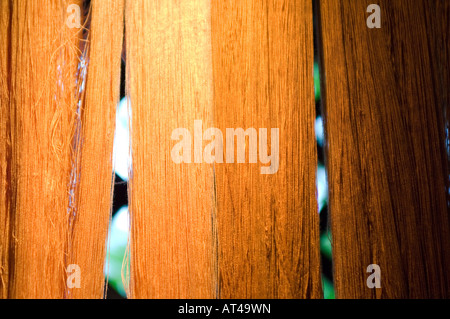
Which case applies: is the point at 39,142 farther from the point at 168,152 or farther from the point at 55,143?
the point at 168,152

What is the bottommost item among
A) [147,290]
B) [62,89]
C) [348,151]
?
[147,290]

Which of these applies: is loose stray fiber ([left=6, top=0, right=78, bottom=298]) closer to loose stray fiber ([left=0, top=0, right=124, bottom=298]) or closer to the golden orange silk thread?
loose stray fiber ([left=0, top=0, right=124, bottom=298])

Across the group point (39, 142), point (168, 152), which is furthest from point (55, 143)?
point (168, 152)

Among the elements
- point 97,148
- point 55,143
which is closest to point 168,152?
point 97,148

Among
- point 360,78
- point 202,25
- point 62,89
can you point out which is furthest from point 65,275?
point 360,78

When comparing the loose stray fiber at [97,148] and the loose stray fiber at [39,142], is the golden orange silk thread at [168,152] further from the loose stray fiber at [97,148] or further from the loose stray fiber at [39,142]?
the loose stray fiber at [39,142]

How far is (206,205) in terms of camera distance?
1.25 metres

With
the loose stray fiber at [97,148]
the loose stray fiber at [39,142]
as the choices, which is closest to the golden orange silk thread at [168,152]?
the loose stray fiber at [97,148]

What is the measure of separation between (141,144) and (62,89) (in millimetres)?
303

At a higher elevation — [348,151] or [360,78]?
[360,78]

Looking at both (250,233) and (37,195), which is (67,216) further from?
(250,233)

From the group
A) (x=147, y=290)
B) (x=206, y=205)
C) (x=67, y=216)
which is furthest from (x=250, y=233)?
(x=67, y=216)

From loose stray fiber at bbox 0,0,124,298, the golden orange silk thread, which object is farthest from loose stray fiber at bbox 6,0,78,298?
the golden orange silk thread

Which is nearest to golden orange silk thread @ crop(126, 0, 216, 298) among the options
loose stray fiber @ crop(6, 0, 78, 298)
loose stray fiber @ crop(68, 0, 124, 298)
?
loose stray fiber @ crop(68, 0, 124, 298)
